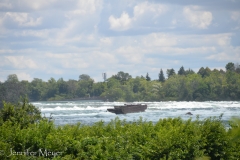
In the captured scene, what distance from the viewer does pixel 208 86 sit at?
161125 mm

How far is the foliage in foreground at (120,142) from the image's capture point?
13.2m

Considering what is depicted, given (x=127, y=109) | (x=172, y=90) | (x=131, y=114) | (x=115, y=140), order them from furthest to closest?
(x=172, y=90), (x=127, y=109), (x=131, y=114), (x=115, y=140)

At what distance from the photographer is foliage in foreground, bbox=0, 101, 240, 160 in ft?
43.3

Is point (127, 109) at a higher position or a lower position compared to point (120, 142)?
higher

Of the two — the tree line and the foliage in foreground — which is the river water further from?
the tree line

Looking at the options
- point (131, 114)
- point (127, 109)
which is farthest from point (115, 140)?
point (127, 109)

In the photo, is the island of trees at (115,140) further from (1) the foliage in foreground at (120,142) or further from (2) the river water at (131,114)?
(2) the river water at (131,114)

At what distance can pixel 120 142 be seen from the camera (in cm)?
1398

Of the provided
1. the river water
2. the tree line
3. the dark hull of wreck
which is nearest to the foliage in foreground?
the river water

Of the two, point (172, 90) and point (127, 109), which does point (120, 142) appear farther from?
point (172, 90)

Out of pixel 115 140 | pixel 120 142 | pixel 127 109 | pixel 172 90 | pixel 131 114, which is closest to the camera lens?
pixel 120 142

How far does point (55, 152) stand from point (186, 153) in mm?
3873

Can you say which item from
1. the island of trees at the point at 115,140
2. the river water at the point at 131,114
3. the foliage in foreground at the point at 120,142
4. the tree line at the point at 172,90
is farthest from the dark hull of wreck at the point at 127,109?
the foliage in foreground at the point at 120,142

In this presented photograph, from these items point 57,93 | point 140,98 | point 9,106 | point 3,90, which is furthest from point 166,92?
point 9,106
